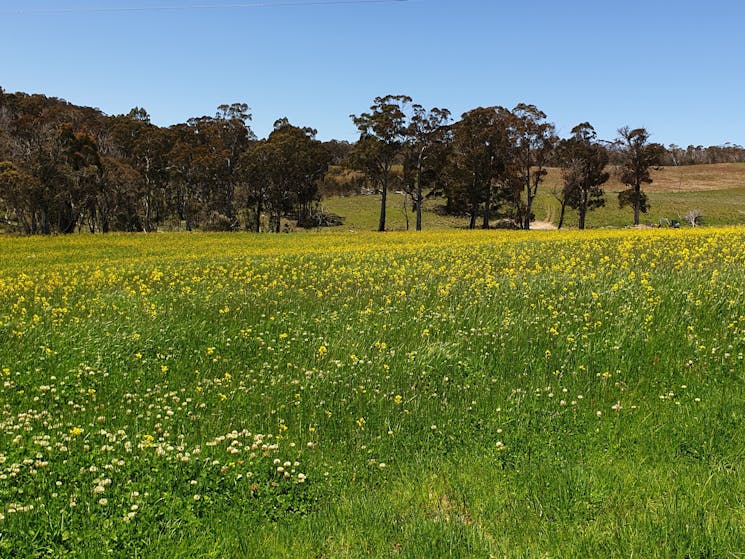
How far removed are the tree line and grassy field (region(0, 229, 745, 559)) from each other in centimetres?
4750

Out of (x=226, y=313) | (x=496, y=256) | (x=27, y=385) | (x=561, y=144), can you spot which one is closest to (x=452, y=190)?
Result: (x=561, y=144)

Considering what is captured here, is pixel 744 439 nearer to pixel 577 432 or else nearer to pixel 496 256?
pixel 577 432

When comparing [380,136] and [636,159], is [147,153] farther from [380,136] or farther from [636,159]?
[636,159]

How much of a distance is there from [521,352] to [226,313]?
5456 millimetres

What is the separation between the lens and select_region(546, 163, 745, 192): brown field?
106 metres

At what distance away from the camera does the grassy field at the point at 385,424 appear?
13.0 feet

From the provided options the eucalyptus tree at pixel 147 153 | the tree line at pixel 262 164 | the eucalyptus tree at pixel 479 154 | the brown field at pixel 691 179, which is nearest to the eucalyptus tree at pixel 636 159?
the tree line at pixel 262 164

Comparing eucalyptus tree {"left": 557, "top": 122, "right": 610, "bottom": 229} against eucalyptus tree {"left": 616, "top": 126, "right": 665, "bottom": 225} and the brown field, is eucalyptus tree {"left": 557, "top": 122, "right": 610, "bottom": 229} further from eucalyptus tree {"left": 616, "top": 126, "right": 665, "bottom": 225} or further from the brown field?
the brown field

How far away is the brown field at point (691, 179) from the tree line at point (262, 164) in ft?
116

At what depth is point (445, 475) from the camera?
4938mm

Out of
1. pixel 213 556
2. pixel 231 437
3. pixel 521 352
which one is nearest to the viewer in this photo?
pixel 213 556

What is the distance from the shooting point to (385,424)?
5906 mm

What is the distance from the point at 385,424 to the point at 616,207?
8144cm

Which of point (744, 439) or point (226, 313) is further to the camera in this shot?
point (226, 313)
